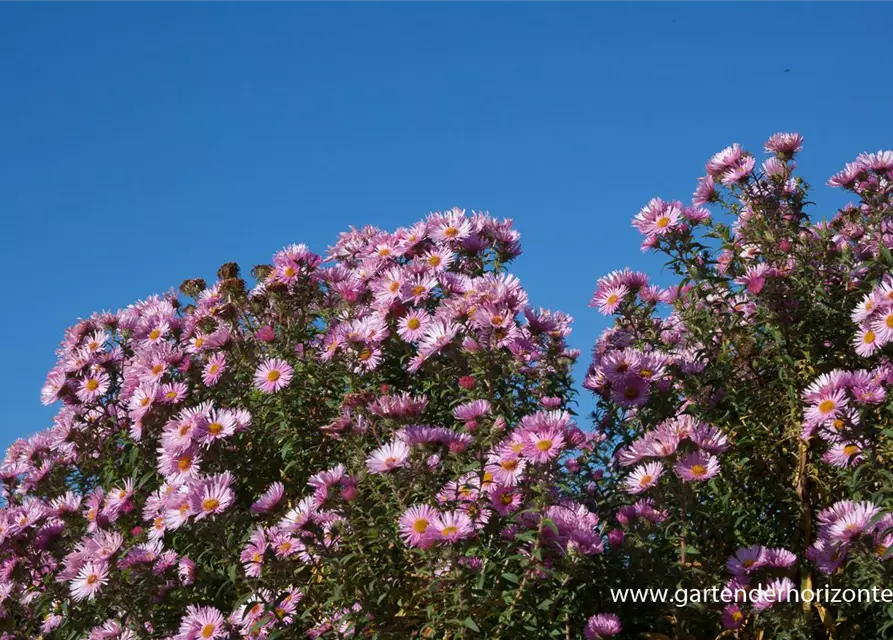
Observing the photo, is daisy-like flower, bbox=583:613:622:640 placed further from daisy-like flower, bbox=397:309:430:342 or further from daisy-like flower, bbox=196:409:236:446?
daisy-like flower, bbox=196:409:236:446

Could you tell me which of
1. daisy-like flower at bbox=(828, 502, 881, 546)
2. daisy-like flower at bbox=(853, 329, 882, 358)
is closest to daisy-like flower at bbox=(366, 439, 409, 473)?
daisy-like flower at bbox=(828, 502, 881, 546)

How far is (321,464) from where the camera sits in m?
5.09

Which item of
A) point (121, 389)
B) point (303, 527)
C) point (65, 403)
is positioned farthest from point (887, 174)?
point (65, 403)

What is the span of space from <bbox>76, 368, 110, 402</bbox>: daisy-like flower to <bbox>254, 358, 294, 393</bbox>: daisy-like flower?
1297 millimetres

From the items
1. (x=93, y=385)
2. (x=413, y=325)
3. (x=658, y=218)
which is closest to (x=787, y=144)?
(x=658, y=218)

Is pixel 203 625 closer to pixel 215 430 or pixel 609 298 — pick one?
pixel 215 430

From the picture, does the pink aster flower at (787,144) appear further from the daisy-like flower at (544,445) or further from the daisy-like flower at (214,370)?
the daisy-like flower at (214,370)

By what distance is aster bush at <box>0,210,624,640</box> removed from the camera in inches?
151

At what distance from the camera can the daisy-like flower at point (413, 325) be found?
15.4 ft

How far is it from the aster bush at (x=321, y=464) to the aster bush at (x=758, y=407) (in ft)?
1.13

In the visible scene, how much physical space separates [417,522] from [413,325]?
4.20 ft

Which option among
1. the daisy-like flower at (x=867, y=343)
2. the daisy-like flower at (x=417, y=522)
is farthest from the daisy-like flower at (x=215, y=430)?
the daisy-like flower at (x=867, y=343)

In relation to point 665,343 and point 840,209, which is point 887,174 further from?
point 665,343

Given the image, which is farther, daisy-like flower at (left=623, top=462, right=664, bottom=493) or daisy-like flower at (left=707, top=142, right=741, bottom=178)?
daisy-like flower at (left=707, top=142, right=741, bottom=178)
